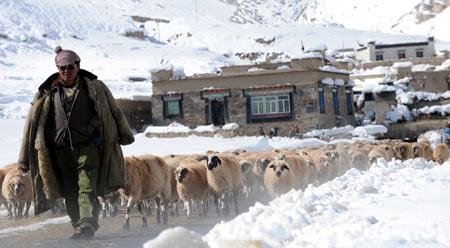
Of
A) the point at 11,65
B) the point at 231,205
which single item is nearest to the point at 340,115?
the point at 231,205

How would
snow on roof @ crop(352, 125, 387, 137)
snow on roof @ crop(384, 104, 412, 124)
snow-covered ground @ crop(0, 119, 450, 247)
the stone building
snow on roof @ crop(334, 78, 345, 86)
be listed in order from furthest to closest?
snow on roof @ crop(334, 78, 345, 86)
snow on roof @ crop(384, 104, 412, 124)
the stone building
snow on roof @ crop(352, 125, 387, 137)
snow-covered ground @ crop(0, 119, 450, 247)

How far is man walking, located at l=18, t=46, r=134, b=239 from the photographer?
5637mm

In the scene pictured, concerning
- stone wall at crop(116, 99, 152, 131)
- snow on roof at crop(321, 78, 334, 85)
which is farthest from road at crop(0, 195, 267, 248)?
stone wall at crop(116, 99, 152, 131)

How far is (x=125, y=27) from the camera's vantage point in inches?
4097

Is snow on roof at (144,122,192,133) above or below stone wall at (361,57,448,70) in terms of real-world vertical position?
below

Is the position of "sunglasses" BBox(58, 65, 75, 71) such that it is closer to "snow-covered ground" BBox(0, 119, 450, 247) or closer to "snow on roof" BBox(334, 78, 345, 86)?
"snow-covered ground" BBox(0, 119, 450, 247)

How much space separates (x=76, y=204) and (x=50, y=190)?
34 centimetres

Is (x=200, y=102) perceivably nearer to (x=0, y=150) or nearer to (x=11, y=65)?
(x=0, y=150)

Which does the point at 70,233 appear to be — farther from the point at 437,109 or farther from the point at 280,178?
the point at 437,109

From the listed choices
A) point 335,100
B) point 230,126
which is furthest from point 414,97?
point 230,126

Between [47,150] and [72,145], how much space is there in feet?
0.88

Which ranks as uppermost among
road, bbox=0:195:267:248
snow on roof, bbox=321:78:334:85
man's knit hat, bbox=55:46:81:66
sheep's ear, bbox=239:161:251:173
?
snow on roof, bbox=321:78:334:85

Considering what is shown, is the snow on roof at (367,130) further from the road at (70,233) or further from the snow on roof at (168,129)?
the road at (70,233)

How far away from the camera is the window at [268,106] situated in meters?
32.7
